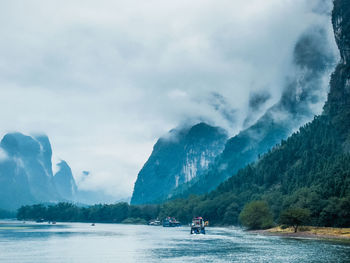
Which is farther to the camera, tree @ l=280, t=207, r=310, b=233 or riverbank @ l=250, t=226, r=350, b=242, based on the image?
tree @ l=280, t=207, r=310, b=233

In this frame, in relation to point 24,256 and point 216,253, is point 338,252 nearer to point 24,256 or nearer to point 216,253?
point 216,253

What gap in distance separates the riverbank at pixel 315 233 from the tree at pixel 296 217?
2.63 metres

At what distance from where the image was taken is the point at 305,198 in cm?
18212

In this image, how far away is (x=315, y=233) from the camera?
150 meters

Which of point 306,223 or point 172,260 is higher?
point 306,223

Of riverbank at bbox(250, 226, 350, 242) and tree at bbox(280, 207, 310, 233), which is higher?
tree at bbox(280, 207, 310, 233)

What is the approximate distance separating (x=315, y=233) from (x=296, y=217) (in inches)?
450

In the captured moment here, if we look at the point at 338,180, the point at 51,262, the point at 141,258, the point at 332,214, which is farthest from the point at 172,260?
the point at 338,180

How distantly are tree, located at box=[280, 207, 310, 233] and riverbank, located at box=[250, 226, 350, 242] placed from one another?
8.61 feet

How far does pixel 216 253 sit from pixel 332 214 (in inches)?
2686

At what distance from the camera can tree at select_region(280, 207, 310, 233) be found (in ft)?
527

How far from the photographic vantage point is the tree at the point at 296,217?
527ft

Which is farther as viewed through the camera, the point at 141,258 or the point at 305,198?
the point at 305,198

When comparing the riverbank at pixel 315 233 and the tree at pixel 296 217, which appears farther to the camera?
the tree at pixel 296 217
